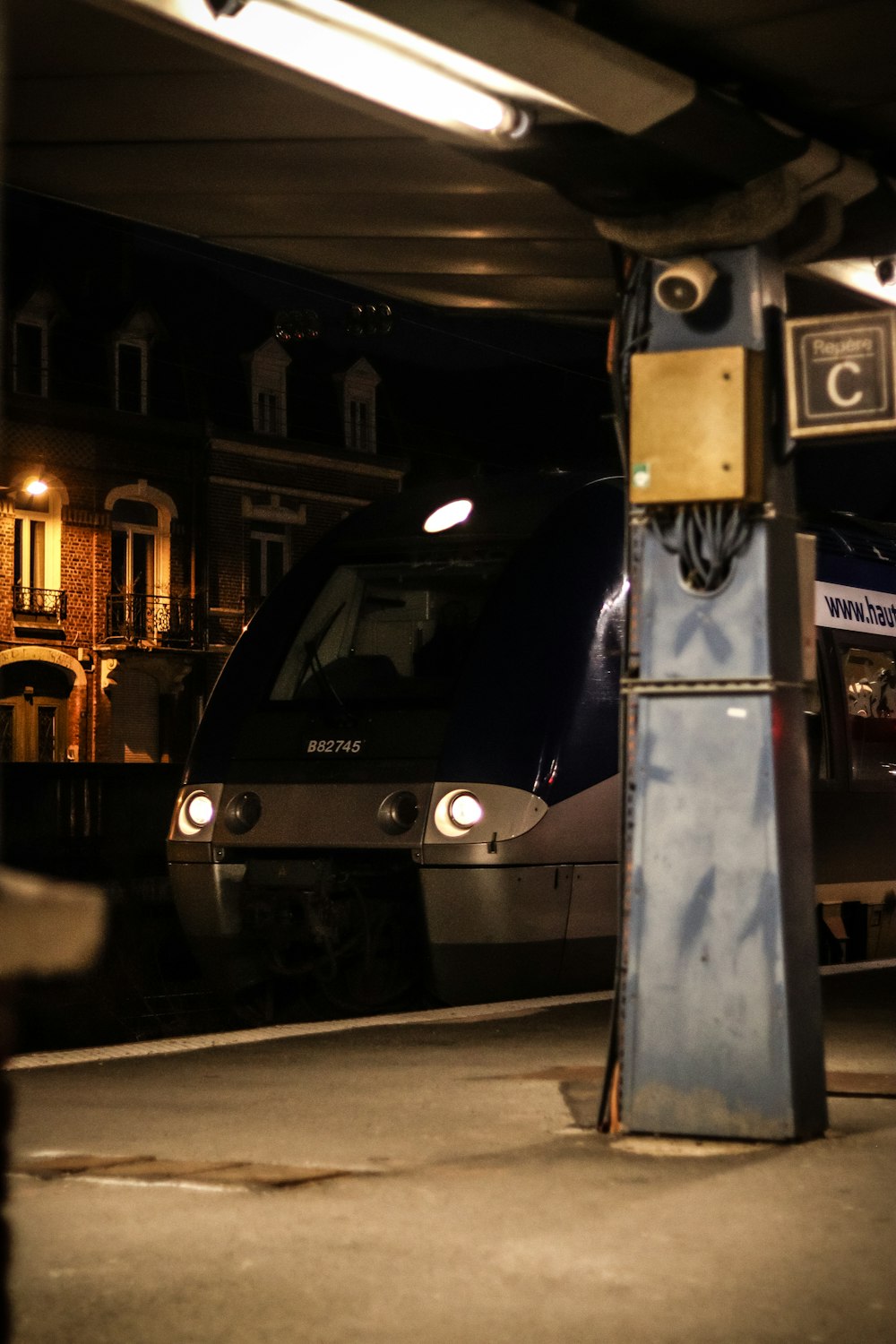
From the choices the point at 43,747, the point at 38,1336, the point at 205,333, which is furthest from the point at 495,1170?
the point at 205,333

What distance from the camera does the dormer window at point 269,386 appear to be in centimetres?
4416

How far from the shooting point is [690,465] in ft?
19.8

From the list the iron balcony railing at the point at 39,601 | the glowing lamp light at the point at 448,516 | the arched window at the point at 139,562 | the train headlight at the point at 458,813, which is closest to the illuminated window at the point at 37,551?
the iron balcony railing at the point at 39,601

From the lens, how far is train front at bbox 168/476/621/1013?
10500 mm

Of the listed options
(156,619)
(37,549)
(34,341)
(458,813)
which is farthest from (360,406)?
(458,813)

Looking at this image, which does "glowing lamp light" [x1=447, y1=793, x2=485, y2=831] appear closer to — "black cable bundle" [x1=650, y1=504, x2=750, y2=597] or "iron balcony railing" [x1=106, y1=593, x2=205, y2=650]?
"black cable bundle" [x1=650, y1=504, x2=750, y2=597]

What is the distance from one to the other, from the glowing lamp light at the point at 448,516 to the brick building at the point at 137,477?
2675 centimetres

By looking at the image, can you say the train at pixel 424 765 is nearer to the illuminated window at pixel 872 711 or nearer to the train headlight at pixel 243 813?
the train headlight at pixel 243 813

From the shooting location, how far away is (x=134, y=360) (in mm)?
41938

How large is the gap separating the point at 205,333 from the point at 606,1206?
40.8 metres

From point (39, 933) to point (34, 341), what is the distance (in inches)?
1539

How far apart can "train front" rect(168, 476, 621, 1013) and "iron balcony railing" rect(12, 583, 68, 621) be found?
2735 centimetres

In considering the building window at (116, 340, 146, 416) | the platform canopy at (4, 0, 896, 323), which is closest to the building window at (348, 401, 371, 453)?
the building window at (116, 340, 146, 416)

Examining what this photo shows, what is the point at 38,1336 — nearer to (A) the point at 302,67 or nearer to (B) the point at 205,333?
(A) the point at 302,67
